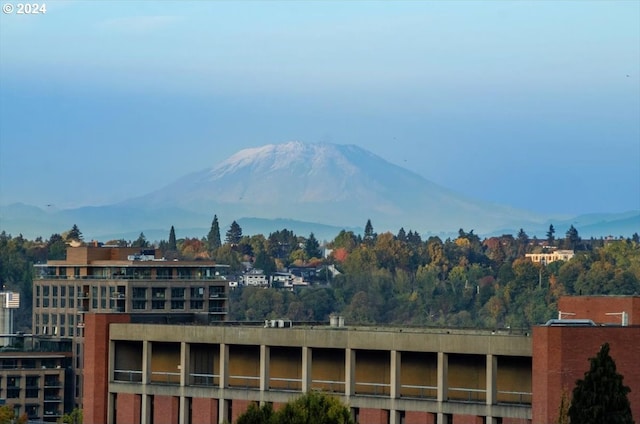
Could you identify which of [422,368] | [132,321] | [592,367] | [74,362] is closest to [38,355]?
[74,362]

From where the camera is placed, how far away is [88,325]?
3920 inches

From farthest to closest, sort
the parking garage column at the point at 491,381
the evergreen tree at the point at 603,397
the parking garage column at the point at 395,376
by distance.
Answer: the parking garage column at the point at 395,376 → the parking garage column at the point at 491,381 → the evergreen tree at the point at 603,397

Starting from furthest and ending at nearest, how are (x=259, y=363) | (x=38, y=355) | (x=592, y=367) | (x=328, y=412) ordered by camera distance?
1. (x=38, y=355)
2. (x=259, y=363)
3. (x=328, y=412)
4. (x=592, y=367)

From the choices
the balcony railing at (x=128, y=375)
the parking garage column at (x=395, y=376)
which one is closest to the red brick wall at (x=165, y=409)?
the balcony railing at (x=128, y=375)

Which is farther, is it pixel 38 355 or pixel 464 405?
pixel 38 355

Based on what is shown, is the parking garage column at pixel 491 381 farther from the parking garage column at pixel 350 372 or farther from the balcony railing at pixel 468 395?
the parking garage column at pixel 350 372

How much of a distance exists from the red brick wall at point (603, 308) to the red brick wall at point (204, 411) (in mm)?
16482

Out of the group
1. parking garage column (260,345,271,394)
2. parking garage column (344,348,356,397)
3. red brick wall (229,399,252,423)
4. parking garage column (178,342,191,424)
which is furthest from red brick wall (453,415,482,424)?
parking garage column (178,342,191,424)

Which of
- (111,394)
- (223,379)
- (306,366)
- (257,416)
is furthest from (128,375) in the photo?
(257,416)

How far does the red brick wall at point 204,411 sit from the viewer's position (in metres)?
95.8

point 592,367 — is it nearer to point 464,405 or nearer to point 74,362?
point 464,405

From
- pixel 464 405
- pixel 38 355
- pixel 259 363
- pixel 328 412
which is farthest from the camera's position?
pixel 38 355

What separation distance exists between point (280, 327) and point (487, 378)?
43.5 ft

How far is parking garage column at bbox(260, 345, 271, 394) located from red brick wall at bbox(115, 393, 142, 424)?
22.8 ft
